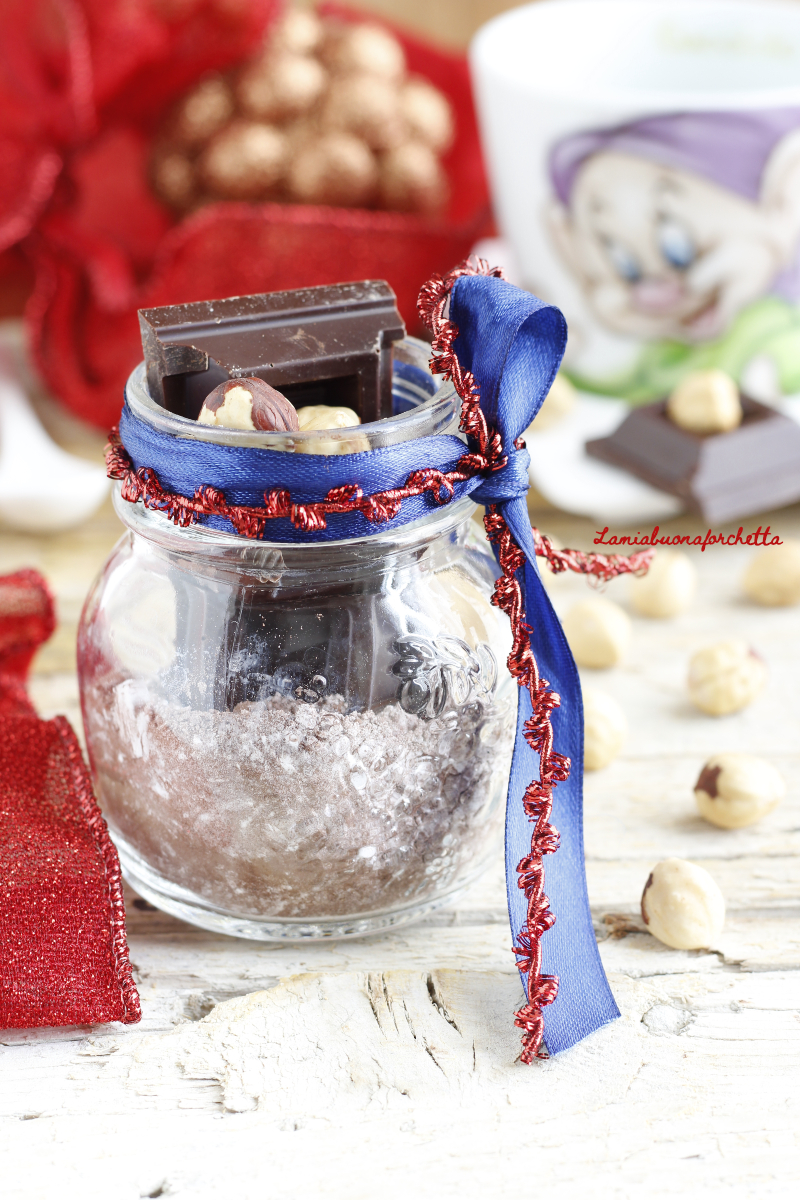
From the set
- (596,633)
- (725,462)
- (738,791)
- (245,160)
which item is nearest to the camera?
(738,791)

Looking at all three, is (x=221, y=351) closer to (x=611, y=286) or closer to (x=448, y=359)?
(x=448, y=359)

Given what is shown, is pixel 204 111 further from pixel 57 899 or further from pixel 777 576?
pixel 57 899

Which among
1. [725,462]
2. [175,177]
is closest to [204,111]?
[175,177]

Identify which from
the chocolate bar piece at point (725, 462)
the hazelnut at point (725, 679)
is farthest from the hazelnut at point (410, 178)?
the hazelnut at point (725, 679)

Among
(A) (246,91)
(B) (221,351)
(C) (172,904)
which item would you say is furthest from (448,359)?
(A) (246,91)

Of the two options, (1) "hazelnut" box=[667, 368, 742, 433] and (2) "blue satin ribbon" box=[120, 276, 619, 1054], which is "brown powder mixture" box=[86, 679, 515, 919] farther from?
(1) "hazelnut" box=[667, 368, 742, 433]

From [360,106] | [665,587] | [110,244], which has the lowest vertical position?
[665,587]

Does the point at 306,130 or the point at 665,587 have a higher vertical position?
the point at 306,130

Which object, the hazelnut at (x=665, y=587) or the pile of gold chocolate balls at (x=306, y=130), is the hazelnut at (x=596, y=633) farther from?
the pile of gold chocolate balls at (x=306, y=130)
